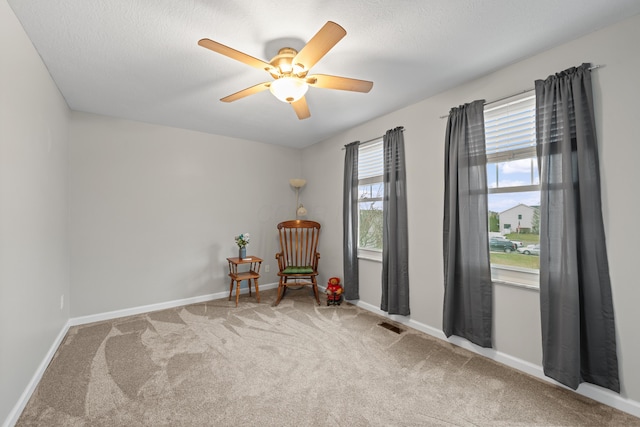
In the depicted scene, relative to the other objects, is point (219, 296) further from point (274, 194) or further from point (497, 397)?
point (497, 397)

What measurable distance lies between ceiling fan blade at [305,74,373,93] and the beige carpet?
226cm

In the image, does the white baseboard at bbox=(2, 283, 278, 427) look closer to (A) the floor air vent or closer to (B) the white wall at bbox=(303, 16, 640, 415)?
(A) the floor air vent

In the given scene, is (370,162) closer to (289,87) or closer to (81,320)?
(289,87)

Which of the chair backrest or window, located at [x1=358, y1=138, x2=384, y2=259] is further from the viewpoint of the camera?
the chair backrest

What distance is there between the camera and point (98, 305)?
11.0ft

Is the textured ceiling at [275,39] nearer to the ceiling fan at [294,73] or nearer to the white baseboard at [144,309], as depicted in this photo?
the ceiling fan at [294,73]

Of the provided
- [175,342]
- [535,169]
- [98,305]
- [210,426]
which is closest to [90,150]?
[98,305]

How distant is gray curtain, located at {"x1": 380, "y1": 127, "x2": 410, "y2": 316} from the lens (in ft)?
10.4

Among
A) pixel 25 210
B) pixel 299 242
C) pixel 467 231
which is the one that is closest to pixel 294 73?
pixel 467 231

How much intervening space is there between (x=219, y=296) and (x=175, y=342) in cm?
144

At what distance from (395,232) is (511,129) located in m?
1.49

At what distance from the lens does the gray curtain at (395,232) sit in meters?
3.16

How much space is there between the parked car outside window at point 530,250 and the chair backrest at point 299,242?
2709 mm

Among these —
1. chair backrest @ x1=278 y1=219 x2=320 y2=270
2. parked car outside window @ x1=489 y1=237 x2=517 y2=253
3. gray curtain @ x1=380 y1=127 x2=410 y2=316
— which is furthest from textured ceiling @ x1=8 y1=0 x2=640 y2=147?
chair backrest @ x1=278 y1=219 x2=320 y2=270
